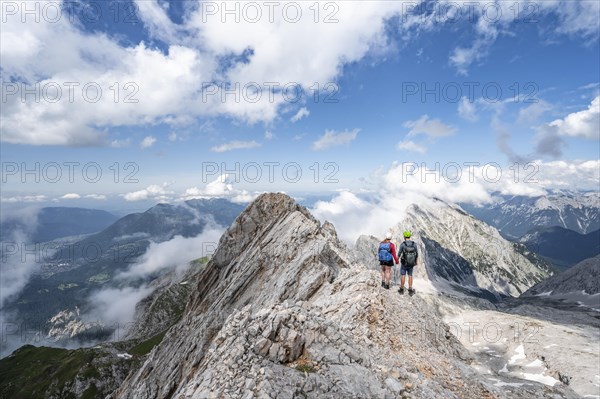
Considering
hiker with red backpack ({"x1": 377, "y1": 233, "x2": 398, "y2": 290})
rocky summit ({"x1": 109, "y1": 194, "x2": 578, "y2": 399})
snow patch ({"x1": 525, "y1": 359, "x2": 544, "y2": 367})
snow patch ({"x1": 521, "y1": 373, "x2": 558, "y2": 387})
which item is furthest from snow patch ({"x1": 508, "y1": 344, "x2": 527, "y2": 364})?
hiker with red backpack ({"x1": 377, "y1": 233, "x2": 398, "y2": 290})

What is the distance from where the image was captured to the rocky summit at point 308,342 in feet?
49.2

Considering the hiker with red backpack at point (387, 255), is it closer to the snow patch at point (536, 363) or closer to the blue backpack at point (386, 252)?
the blue backpack at point (386, 252)

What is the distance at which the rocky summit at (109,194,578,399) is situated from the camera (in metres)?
15.0

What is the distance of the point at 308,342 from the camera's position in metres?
17.1

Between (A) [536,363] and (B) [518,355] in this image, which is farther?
(B) [518,355]

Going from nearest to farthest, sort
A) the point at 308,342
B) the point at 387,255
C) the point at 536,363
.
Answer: the point at 308,342, the point at 387,255, the point at 536,363

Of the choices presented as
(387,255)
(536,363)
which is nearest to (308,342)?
(387,255)

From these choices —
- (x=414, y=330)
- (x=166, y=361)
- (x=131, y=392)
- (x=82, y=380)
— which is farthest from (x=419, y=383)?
(x=82, y=380)

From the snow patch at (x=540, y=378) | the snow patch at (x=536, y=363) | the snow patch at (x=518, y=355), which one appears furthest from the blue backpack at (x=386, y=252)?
the snow patch at (x=518, y=355)

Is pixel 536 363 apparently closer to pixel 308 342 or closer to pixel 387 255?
pixel 387 255

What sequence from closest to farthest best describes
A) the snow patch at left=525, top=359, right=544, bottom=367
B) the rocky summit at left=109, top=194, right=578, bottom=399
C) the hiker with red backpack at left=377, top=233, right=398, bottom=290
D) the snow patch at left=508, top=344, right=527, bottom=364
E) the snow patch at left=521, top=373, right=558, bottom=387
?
1. the rocky summit at left=109, top=194, right=578, bottom=399
2. the hiker with red backpack at left=377, top=233, right=398, bottom=290
3. the snow patch at left=521, top=373, right=558, bottom=387
4. the snow patch at left=525, top=359, right=544, bottom=367
5. the snow patch at left=508, top=344, right=527, bottom=364

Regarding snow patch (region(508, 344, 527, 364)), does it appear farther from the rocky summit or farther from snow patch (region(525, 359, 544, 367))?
the rocky summit

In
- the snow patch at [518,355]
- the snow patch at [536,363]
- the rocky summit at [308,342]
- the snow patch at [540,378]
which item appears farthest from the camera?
the snow patch at [518,355]

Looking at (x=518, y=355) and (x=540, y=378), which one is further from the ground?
(x=540, y=378)
